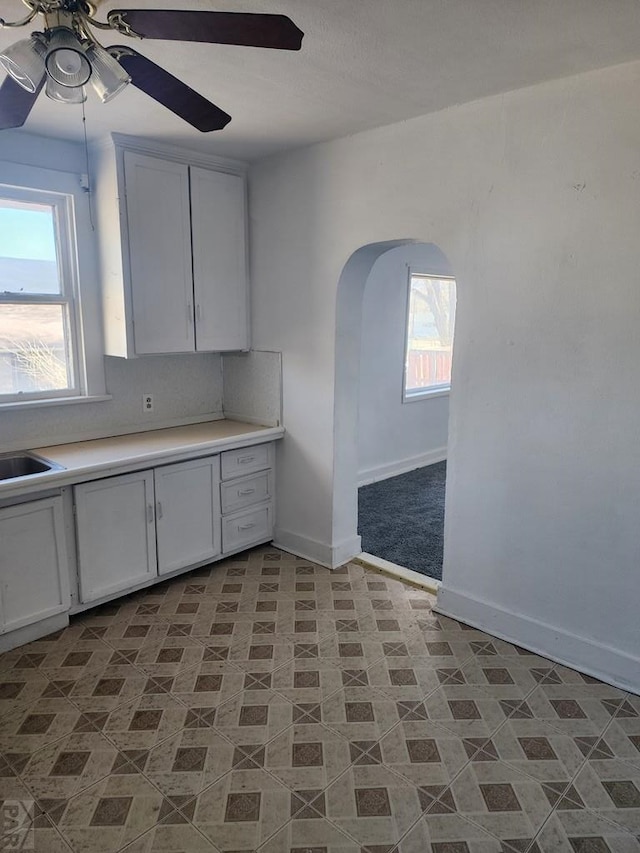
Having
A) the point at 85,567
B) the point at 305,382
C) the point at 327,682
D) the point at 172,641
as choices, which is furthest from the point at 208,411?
the point at 327,682

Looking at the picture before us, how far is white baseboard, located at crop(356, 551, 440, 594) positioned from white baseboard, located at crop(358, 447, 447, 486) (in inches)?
62.4

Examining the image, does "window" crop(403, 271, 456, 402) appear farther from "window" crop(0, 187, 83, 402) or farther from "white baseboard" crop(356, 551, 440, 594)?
"window" crop(0, 187, 83, 402)

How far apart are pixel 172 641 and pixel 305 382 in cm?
166

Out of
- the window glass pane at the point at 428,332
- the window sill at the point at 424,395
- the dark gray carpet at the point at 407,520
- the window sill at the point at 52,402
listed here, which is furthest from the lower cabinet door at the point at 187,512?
the window glass pane at the point at 428,332

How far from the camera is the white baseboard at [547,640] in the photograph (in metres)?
2.50

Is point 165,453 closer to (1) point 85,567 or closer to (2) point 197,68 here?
(1) point 85,567

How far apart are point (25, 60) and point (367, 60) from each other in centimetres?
124

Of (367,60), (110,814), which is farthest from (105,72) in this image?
(110,814)

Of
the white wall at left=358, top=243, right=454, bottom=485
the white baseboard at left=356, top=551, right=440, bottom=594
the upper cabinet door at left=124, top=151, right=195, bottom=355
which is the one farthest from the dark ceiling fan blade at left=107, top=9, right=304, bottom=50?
the white wall at left=358, top=243, right=454, bottom=485

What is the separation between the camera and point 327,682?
252 cm

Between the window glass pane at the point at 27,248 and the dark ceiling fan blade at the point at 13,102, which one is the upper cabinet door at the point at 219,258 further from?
the dark ceiling fan blade at the point at 13,102

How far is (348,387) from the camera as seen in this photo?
3.54 m

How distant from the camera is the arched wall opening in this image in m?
3.34

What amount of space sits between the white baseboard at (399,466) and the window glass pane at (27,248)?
10.0 ft
